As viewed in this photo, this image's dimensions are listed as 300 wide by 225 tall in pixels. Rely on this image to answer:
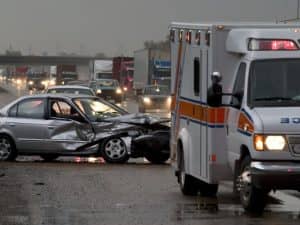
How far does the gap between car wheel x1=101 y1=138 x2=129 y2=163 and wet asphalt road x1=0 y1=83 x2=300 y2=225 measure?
1.09 m

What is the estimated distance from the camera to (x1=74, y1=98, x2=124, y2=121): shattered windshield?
67.3ft

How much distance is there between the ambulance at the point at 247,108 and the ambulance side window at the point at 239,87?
A: 1 centimetres

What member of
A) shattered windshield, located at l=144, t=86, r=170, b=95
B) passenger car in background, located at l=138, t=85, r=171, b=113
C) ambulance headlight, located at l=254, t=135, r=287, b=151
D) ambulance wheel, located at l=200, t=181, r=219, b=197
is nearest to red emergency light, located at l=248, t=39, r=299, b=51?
ambulance headlight, located at l=254, t=135, r=287, b=151

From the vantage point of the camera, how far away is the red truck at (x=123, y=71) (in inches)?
3270

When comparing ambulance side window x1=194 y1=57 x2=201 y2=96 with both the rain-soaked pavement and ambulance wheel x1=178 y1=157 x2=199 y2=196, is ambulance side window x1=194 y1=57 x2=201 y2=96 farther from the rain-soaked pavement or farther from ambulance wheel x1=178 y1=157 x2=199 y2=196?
the rain-soaked pavement

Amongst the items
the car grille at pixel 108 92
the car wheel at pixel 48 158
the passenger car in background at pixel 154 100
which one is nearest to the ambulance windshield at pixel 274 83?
the car wheel at pixel 48 158

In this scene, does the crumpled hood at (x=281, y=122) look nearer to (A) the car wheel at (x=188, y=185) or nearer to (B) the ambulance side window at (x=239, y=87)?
(B) the ambulance side window at (x=239, y=87)

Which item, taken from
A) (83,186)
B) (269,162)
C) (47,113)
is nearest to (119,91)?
(47,113)

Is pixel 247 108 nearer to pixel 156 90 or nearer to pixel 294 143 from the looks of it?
pixel 294 143

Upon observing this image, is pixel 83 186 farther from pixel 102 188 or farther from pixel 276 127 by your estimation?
pixel 276 127

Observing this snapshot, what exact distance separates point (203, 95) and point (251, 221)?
2.42 m

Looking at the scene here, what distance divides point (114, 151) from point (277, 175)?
9.13 m

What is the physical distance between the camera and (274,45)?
40.1 feet

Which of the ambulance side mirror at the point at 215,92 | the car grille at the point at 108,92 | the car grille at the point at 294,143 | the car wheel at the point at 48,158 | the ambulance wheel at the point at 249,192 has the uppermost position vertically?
the ambulance side mirror at the point at 215,92
